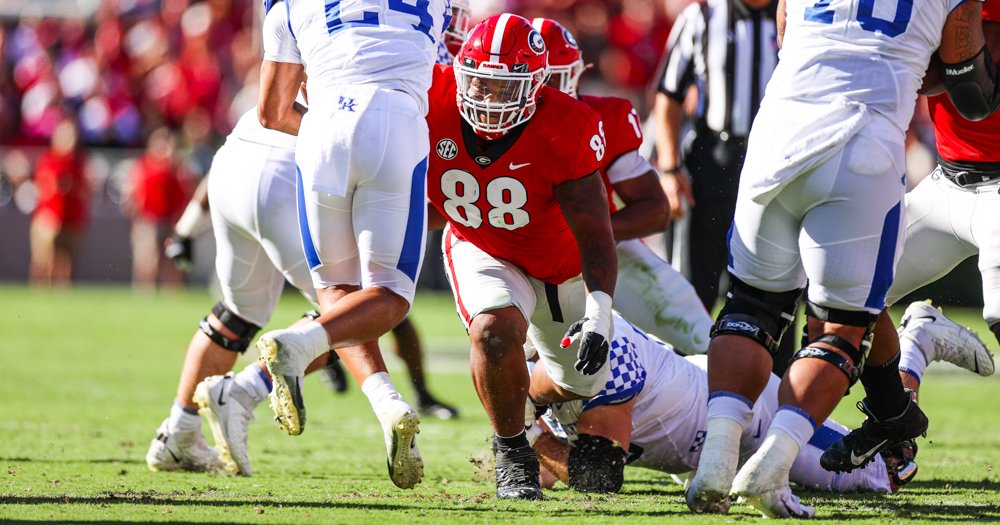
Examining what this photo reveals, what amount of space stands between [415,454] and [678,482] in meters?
1.14

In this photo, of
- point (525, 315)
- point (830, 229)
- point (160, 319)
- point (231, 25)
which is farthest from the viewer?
point (231, 25)

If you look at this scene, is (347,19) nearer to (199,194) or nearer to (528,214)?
(528,214)

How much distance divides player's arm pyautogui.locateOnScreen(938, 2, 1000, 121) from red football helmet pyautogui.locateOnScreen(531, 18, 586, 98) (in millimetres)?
1635

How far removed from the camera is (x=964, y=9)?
290cm

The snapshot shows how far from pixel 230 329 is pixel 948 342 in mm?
2735

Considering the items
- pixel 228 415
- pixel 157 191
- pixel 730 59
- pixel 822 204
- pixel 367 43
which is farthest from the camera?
pixel 157 191

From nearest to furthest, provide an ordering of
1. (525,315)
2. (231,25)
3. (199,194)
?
(525,315) → (199,194) → (231,25)

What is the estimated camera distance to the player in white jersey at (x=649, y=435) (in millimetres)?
3389

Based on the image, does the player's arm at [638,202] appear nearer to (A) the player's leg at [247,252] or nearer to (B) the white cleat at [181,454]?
(A) the player's leg at [247,252]

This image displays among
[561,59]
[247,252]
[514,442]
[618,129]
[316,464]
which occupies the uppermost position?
[561,59]

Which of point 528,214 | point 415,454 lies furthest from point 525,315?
point 415,454

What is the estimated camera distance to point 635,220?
4.07m

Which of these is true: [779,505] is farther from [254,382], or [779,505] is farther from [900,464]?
[254,382]

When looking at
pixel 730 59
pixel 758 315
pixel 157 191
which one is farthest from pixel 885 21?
pixel 157 191
